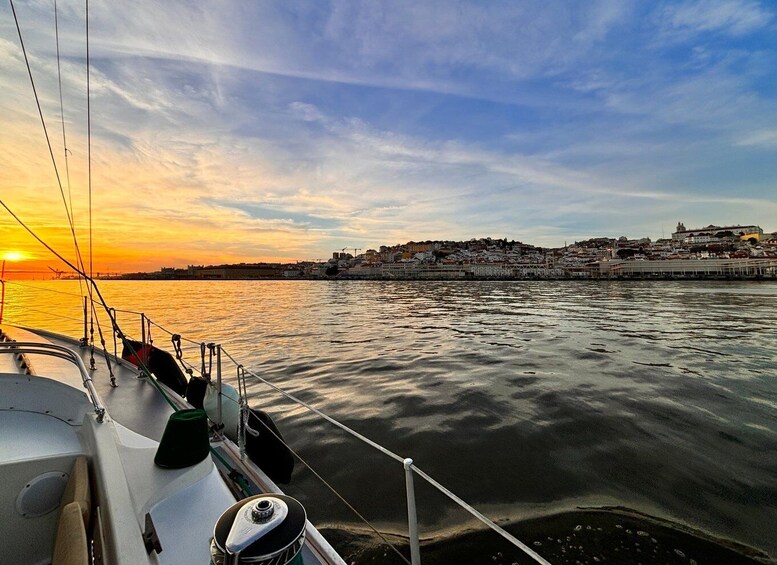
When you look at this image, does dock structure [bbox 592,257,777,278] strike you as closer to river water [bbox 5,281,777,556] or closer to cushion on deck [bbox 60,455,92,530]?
river water [bbox 5,281,777,556]

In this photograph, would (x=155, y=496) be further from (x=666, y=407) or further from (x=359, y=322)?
(x=359, y=322)

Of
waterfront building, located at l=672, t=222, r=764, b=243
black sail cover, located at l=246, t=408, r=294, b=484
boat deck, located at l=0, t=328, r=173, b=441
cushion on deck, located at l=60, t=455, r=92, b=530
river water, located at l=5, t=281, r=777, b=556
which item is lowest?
river water, located at l=5, t=281, r=777, b=556

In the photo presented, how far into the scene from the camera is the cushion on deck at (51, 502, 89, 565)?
4.03ft

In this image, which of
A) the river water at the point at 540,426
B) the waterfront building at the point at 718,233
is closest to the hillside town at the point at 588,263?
the waterfront building at the point at 718,233

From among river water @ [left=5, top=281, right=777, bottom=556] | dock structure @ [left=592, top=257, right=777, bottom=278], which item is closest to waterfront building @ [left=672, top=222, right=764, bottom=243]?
dock structure @ [left=592, top=257, right=777, bottom=278]

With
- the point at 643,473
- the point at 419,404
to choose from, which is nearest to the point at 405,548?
the point at 643,473

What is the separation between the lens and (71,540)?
4.32 feet

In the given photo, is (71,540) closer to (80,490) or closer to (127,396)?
(80,490)

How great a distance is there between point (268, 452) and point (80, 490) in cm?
139

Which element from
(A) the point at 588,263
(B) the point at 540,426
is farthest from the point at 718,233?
(B) the point at 540,426

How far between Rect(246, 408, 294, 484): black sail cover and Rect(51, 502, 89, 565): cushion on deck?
1.32m

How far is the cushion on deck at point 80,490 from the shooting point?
5.12ft

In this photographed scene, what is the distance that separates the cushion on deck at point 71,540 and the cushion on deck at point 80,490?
5 cm

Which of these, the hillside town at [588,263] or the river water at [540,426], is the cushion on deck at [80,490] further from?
the hillside town at [588,263]
